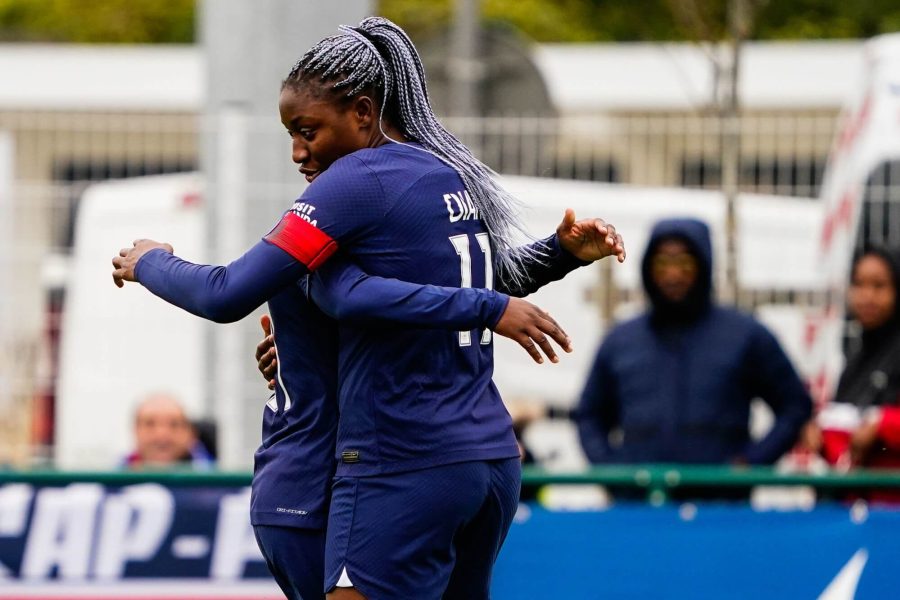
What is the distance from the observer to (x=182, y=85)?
15.7 m

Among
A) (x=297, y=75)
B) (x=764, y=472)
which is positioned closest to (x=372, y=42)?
(x=297, y=75)

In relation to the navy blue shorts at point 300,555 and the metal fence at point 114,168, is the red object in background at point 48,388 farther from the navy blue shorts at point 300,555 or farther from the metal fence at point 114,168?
the navy blue shorts at point 300,555

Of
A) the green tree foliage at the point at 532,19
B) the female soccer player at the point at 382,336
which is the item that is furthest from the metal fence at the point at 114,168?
the green tree foliage at the point at 532,19

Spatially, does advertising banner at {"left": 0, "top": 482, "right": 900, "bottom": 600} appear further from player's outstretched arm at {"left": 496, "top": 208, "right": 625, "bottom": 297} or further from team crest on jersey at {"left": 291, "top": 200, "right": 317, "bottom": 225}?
team crest on jersey at {"left": 291, "top": 200, "right": 317, "bottom": 225}

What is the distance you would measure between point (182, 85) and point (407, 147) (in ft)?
38.9

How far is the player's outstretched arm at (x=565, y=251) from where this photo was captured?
14.2ft

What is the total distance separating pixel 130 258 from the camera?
164 inches

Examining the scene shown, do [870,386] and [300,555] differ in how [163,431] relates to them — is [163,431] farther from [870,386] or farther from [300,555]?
[300,555]

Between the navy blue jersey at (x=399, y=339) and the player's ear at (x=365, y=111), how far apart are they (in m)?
0.07

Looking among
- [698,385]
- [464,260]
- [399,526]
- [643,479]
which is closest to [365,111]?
[464,260]

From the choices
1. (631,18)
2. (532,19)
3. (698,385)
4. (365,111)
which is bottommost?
(698,385)

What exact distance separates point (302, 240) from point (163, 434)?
4.40m

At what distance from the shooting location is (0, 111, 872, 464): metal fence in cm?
926

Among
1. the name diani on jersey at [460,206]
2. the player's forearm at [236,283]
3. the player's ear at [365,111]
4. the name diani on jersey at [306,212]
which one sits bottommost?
the player's forearm at [236,283]
